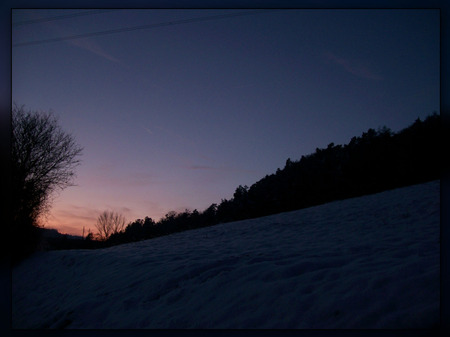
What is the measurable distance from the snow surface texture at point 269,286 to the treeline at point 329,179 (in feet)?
18.1

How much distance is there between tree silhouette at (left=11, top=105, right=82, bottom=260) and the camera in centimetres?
797

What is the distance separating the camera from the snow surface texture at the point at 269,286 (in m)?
3.00

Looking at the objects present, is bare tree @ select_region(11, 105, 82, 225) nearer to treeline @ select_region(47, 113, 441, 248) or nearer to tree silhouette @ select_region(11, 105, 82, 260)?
tree silhouette @ select_region(11, 105, 82, 260)

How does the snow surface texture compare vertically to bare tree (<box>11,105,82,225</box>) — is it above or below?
below

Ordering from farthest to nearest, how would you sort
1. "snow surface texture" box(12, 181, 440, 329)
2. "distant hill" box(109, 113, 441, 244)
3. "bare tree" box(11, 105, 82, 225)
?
"distant hill" box(109, 113, 441, 244), "bare tree" box(11, 105, 82, 225), "snow surface texture" box(12, 181, 440, 329)

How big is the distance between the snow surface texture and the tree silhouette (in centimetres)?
253

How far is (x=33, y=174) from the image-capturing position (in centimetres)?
866

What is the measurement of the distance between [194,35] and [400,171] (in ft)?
34.0

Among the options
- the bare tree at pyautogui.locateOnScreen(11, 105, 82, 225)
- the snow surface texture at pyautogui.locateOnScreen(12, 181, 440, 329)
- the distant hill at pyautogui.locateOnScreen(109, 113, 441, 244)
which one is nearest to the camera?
the snow surface texture at pyautogui.locateOnScreen(12, 181, 440, 329)

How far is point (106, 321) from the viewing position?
153 inches

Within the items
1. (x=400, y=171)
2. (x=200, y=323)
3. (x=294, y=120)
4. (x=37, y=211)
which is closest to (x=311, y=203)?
(x=400, y=171)

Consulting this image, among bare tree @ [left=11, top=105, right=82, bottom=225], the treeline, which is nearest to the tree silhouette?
bare tree @ [left=11, top=105, right=82, bottom=225]

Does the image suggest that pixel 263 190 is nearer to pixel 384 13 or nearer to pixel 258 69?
pixel 258 69

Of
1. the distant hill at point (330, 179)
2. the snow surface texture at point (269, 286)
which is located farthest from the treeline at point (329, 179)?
the snow surface texture at point (269, 286)
